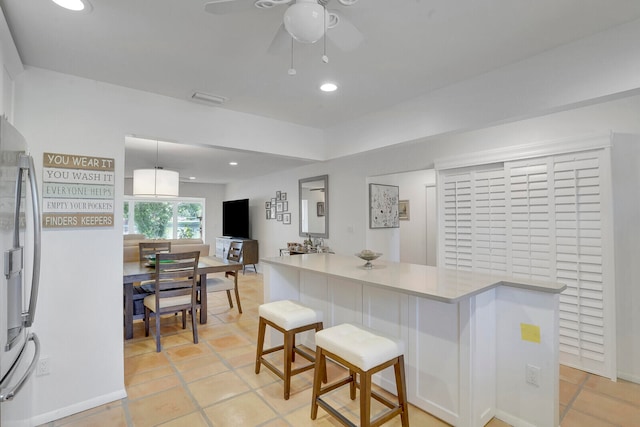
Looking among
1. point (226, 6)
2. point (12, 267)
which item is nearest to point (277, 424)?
point (12, 267)

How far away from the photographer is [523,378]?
1.92 metres

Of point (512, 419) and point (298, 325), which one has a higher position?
point (298, 325)

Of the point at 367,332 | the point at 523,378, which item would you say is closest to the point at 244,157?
the point at 367,332

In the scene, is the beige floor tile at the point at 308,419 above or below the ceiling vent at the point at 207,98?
below

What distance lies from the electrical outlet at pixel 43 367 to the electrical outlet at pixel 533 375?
3.00 metres

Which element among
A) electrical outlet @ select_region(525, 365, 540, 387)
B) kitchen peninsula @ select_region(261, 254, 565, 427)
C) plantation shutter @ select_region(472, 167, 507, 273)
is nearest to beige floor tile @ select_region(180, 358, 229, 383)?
kitchen peninsula @ select_region(261, 254, 565, 427)

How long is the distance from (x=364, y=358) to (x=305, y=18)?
1.60 m

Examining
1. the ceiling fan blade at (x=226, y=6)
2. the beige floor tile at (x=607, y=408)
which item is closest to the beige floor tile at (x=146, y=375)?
the ceiling fan blade at (x=226, y=6)

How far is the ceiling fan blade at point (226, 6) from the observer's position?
1.27 m

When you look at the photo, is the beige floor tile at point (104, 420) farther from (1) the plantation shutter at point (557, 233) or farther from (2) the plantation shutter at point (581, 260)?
(2) the plantation shutter at point (581, 260)

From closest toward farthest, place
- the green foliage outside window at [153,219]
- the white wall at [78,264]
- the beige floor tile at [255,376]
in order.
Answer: the white wall at [78,264] → the beige floor tile at [255,376] → the green foliage outside window at [153,219]

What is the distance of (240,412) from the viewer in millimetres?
2092

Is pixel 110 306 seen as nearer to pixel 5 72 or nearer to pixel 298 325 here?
pixel 298 325

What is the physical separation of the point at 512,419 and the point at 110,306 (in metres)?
2.76
